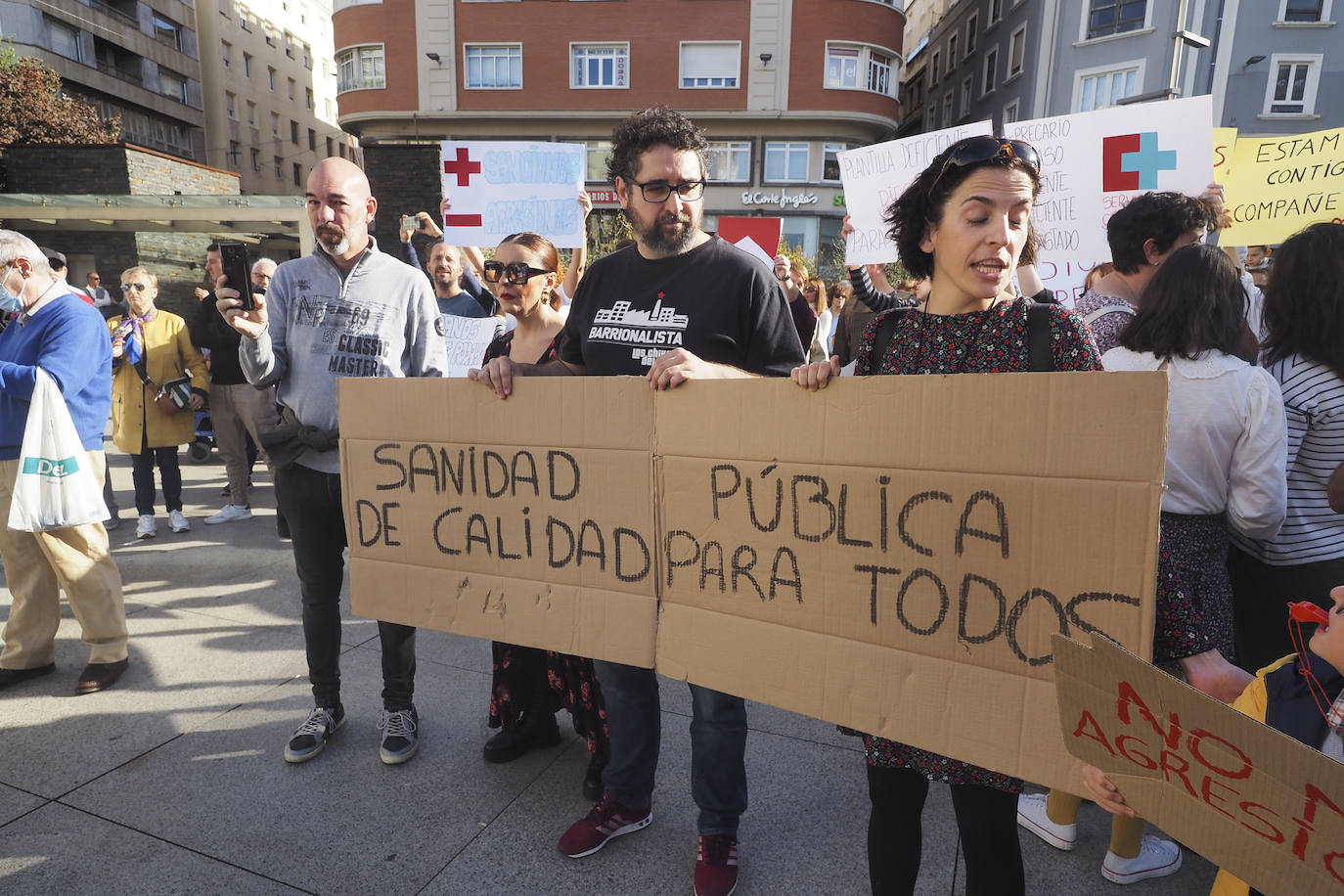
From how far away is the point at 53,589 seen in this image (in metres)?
3.28

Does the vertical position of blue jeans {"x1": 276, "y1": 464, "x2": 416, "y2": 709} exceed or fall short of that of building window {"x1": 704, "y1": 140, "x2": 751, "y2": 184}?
it falls short

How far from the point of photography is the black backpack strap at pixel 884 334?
5.23 feet

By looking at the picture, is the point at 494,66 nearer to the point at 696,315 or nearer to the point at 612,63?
the point at 612,63

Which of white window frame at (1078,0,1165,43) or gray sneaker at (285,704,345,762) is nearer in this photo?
gray sneaker at (285,704,345,762)

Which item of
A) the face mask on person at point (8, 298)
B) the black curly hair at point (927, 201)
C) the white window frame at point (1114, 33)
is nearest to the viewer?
the black curly hair at point (927, 201)

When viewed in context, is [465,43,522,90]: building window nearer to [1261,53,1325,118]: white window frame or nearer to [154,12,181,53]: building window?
[154,12,181,53]: building window

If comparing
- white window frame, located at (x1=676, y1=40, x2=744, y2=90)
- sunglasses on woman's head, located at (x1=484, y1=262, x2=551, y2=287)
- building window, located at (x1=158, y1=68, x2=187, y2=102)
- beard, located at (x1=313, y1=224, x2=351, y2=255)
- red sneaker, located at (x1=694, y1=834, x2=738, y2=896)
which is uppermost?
building window, located at (x1=158, y1=68, x2=187, y2=102)

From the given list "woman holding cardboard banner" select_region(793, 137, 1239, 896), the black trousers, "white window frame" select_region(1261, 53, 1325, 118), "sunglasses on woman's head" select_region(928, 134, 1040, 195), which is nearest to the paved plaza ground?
the black trousers

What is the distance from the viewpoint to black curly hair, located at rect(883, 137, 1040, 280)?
4.85 ft

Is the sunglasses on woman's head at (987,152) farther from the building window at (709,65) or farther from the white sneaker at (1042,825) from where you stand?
the building window at (709,65)

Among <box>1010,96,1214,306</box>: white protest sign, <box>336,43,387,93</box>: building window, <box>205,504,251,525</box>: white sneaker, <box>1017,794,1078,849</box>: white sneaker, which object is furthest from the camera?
<box>336,43,387,93</box>: building window

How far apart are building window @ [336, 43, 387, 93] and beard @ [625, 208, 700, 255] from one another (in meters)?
30.4

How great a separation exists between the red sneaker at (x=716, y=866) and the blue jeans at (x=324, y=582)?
50.0 inches

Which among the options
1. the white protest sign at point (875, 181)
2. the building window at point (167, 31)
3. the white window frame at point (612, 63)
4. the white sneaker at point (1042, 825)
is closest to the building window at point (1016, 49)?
the white window frame at point (612, 63)
